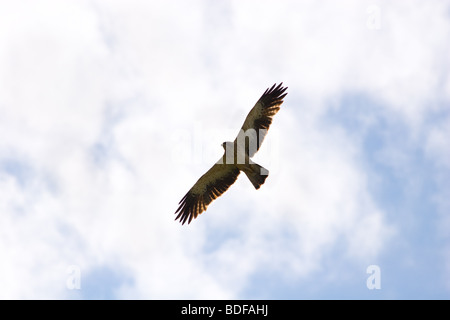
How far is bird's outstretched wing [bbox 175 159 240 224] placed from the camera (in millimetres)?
14921

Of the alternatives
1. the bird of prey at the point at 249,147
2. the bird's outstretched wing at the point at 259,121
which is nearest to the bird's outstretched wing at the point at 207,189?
the bird of prey at the point at 249,147

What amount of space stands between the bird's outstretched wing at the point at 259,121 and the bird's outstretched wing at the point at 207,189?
83cm

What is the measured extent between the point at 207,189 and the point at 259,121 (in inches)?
101

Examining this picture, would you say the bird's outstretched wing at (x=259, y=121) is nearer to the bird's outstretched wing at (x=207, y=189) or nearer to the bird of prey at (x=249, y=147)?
the bird of prey at (x=249, y=147)

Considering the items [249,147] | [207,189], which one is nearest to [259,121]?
[249,147]

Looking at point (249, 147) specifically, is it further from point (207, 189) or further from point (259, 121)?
point (207, 189)

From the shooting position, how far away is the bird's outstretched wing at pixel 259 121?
14242 millimetres
